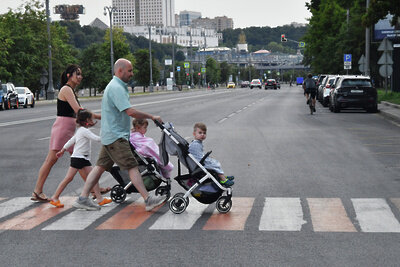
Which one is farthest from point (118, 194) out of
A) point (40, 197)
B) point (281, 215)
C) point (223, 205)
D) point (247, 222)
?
point (281, 215)

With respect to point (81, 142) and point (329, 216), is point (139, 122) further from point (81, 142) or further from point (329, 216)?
point (329, 216)

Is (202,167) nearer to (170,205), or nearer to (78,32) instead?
(170,205)

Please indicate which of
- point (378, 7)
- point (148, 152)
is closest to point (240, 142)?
point (148, 152)

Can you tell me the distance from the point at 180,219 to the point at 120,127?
1.32m

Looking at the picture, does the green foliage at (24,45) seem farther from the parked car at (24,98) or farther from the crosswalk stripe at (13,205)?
the crosswalk stripe at (13,205)

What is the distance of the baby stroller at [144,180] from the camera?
28.7ft

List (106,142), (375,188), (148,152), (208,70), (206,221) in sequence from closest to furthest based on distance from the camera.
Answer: (206,221)
(106,142)
(148,152)
(375,188)
(208,70)

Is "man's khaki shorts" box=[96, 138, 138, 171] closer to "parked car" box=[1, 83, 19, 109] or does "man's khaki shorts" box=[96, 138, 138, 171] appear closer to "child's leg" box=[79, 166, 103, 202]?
"child's leg" box=[79, 166, 103, 202]

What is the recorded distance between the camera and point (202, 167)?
321 inches

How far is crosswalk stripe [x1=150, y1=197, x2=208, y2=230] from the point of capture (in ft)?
24.1

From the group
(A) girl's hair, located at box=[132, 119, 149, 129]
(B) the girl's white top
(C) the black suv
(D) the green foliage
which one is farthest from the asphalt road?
(D) the green foliage

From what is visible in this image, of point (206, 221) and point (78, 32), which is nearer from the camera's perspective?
point (206, 221)

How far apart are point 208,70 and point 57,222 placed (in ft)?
570

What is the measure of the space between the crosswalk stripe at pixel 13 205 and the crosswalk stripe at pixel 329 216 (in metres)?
3.48
